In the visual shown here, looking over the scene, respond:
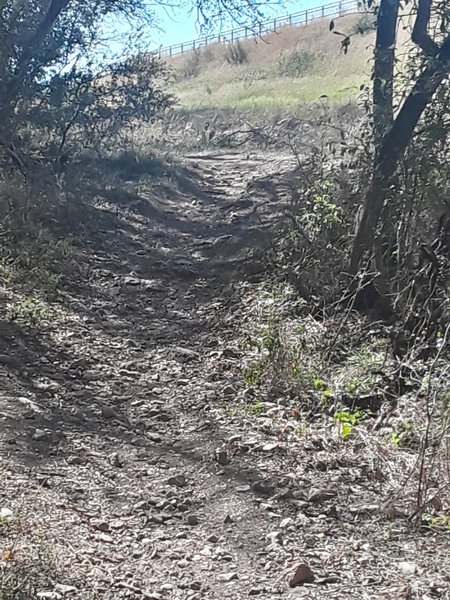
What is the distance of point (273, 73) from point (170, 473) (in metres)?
23.4

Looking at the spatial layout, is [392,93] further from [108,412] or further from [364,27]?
[108,412]

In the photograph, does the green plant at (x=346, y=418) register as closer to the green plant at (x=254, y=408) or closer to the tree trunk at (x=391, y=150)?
the green plant at (x=254, y=408)

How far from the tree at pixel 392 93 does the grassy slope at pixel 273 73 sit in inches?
473

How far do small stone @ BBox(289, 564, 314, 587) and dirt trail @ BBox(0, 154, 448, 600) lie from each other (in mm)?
30

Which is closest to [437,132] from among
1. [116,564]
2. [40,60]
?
[116,564]

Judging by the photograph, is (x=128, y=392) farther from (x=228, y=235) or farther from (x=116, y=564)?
(x=228, y=235)

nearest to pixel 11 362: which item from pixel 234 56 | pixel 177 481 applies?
pixel 177 481

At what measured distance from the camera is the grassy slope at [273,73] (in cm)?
2034

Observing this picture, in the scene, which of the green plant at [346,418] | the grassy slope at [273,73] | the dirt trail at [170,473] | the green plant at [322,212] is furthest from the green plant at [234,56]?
the green plant at [346,418]

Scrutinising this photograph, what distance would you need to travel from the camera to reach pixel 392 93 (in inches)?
236

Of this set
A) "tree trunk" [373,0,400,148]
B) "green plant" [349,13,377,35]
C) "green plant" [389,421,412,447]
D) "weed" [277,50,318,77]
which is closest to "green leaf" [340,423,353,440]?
"green plant" [389,421,412,447]

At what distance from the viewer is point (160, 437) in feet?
14.4

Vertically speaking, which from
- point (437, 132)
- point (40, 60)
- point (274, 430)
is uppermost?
point (40, 60)

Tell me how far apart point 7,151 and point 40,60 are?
138 centimetres
